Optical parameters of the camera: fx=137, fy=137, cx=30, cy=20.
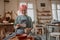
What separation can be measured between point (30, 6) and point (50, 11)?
1.02 metres

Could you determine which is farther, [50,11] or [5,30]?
[50,11]

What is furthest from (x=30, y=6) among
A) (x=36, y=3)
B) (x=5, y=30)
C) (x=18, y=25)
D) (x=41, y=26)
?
(x=18, y=25)

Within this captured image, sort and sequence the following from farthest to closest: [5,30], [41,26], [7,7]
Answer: [7,7], [41,26], [5,30]

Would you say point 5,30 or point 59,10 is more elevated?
point 59,10

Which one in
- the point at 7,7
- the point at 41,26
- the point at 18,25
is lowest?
the point at 41,26

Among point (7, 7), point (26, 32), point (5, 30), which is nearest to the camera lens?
point (26, 32)

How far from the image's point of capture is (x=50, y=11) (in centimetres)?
673

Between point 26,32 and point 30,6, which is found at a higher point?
point 30,6

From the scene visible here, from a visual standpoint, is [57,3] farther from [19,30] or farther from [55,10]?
[19,30]

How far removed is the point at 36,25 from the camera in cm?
615

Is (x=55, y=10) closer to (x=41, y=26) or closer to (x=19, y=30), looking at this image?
(x=41, y=26)

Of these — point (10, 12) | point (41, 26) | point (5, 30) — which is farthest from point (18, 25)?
point (10, 12)

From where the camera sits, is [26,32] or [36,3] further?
[36,3]

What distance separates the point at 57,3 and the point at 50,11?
0.55m
